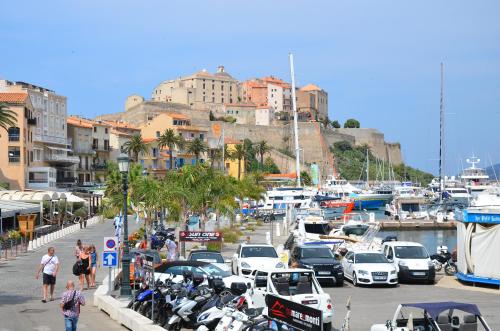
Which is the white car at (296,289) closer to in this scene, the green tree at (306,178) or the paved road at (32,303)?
the paved road at (32,303)

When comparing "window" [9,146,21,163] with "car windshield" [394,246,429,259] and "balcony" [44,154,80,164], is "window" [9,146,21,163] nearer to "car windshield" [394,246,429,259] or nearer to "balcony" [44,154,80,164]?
"balcony" [44,154,80,164]

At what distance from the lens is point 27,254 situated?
3778cm

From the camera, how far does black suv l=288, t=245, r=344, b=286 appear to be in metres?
25.9

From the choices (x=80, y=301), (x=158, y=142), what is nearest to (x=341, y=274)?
(x=80, y=301)

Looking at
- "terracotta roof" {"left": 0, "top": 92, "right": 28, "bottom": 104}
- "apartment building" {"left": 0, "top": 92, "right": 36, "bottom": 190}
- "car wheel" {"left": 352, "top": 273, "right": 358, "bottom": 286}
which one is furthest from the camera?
"apartment building" {"left": 0, "top": 92, "right": 36, "bottom": 190}

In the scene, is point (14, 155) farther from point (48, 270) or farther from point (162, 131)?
point (48, 270)

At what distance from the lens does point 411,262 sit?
89.4 feet

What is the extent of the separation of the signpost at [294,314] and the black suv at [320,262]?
46.2ft

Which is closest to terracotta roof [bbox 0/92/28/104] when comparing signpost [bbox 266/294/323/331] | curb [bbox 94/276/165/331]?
curb [bbox 94/276/165/331]

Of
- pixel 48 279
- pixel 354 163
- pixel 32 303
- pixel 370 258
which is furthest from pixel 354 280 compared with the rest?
pixel 354 163

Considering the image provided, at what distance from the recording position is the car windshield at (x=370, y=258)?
27.0 m

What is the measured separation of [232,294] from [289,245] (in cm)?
2303

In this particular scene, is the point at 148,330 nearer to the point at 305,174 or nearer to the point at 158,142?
the point at 158,142

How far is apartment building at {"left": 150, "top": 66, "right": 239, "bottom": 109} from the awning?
12816cm
